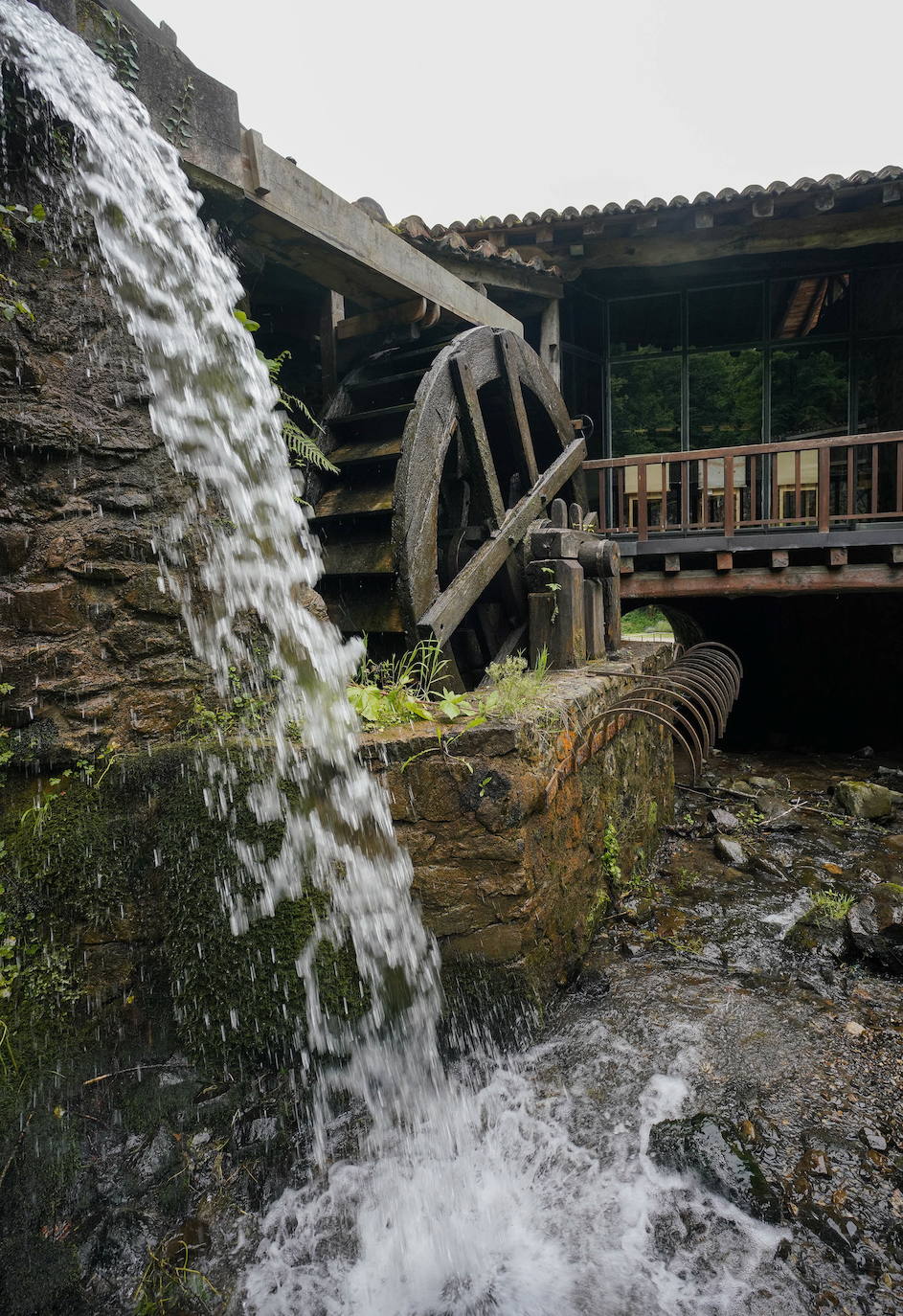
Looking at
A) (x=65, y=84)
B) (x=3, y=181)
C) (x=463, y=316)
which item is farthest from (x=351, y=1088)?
(x=463, y=316)

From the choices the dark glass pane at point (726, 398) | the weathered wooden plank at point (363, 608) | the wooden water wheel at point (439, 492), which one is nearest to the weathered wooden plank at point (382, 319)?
the wooden water wheel at point (439, 492)

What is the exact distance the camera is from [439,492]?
4645mm

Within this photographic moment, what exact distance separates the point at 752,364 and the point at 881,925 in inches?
297

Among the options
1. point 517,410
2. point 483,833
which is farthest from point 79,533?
point 517,410

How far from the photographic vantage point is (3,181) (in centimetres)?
209

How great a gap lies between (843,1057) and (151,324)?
3222mm

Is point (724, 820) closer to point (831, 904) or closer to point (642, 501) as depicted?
point (831, 904)

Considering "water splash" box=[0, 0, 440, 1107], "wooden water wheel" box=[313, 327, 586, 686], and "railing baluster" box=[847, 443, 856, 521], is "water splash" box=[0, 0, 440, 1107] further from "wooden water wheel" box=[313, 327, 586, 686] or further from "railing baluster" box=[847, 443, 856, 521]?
"railing baluster" box=[847, 443, 856, 521]

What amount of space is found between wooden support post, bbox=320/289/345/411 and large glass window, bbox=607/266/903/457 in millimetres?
4863

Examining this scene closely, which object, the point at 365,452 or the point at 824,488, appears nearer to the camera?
the point at 365,452

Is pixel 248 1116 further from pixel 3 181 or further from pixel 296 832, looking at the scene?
pixel 3 181

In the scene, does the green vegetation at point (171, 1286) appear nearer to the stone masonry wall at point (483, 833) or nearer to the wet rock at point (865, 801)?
the stone masonry wall at point (483, 833)

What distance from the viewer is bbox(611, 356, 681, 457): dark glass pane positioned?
8938 millimetres

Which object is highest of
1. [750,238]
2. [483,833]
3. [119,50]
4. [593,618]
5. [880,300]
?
[750,238]
